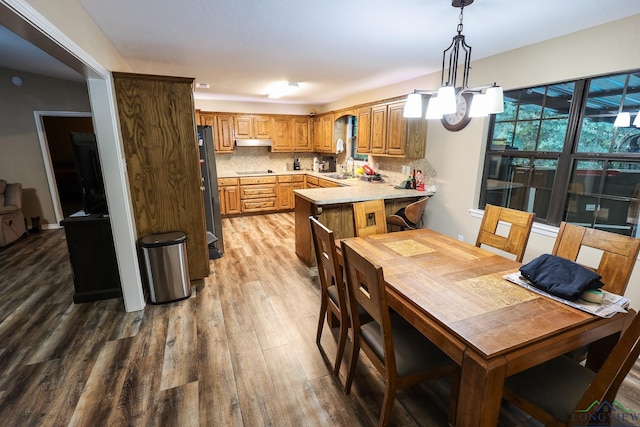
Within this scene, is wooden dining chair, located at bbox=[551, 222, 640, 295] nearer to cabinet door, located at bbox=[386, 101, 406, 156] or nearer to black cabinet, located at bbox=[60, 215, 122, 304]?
cabinet door, located at bbox=[386, 101, 406, 156]

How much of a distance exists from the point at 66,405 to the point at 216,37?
9.09 ft

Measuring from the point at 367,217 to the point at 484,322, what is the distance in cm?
146

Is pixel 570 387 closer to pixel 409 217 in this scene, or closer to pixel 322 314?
pixel 322 314

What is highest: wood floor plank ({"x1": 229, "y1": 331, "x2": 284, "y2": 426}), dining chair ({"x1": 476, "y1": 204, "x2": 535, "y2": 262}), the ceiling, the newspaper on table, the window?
the ceiling

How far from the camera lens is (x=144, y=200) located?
9.04 feet

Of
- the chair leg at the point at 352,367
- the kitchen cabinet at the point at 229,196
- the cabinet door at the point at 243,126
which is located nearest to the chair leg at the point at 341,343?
the chair leg at the point at 352,367

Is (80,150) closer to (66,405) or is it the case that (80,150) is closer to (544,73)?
(66,405)

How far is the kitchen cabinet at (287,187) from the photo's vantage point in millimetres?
6196

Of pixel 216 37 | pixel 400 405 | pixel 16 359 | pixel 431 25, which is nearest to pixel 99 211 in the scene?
pixel 16 359

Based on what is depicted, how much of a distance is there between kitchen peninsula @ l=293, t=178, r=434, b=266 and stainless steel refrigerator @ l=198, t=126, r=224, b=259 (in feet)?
3.54

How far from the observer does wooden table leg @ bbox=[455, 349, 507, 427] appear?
3.52 ft

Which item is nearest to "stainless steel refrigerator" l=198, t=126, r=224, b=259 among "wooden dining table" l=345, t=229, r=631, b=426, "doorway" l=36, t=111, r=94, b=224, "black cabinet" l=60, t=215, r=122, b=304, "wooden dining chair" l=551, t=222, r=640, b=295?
"black cabinet" l=60, t=215, r=122, b=304

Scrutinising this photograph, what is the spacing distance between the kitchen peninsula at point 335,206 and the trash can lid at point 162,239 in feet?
4.39

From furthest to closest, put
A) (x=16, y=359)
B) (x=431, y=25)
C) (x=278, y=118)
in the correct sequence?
(x=278, y=118)
(x=431, y=25)
(x=16, y=359)
